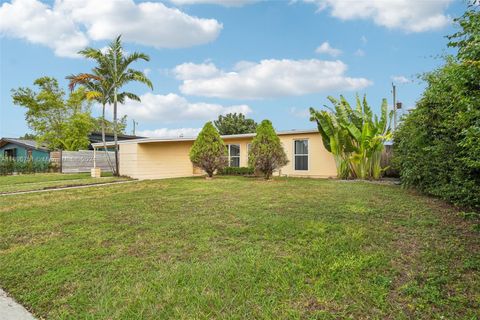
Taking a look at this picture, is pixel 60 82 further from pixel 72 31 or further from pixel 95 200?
pixel 95 200

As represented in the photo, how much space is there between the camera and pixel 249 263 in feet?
11.8

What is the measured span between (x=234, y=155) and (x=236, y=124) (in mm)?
18807

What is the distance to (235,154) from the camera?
1741cm

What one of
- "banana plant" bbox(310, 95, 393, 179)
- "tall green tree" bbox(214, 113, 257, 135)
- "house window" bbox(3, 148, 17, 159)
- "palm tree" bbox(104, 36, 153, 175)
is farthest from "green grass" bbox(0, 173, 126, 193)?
"tall green tree" bbox(214, 113, 257, 135)

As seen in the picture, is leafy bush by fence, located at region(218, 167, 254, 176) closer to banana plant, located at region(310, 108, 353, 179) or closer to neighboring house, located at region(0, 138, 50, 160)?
banana plant, located at region(310, 108, 353, 179)

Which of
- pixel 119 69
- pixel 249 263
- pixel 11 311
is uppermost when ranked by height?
pixel 119 69

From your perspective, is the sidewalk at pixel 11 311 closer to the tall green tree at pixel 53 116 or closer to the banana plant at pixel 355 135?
the banana plant at pixel 355 135

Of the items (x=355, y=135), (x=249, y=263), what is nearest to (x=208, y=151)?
(x=355, y=135)

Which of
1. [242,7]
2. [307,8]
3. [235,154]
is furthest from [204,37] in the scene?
[235,154]

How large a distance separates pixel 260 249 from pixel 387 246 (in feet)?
5.47

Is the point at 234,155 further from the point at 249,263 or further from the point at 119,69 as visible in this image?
the point at 249,263

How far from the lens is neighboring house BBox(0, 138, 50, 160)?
2444 centimetres

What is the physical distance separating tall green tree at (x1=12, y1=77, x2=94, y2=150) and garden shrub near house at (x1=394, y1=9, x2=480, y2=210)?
76.3 ft

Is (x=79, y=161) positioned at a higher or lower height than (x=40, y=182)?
higher
